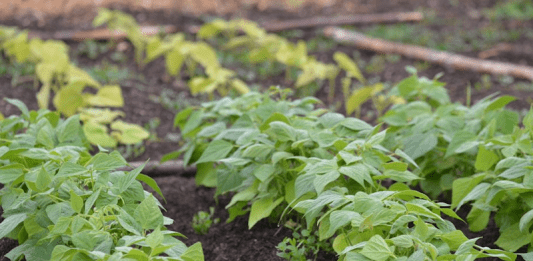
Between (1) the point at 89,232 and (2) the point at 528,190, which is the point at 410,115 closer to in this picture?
(2) the point at 528,190

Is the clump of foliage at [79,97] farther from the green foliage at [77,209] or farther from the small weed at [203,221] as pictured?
the green foliage at [77,209]

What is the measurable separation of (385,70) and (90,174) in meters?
4.34

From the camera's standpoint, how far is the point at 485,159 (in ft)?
8.49

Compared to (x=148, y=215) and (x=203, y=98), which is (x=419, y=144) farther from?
(x=203, y=98)

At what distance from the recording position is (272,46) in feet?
18.3

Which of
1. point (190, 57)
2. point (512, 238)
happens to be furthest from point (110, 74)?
point (512, 238)

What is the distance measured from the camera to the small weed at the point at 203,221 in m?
2.88

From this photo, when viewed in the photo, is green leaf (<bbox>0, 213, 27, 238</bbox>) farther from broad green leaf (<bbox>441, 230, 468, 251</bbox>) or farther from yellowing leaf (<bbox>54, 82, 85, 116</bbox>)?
yellowing leaf (<bbox>54, 82, 85, 116</bbox>)

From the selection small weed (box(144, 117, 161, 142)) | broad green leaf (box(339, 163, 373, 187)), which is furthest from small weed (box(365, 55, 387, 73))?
broad green leaf (box(339, 163, 373, 187))

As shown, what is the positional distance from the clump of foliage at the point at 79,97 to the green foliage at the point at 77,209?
0.84m

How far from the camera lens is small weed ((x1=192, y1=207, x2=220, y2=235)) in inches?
113

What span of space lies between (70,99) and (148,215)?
6.69 ft

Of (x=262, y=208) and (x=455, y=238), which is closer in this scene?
(x=455, y=238)

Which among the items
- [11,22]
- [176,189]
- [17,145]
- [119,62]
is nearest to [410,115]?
[176,189]
